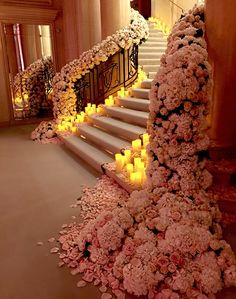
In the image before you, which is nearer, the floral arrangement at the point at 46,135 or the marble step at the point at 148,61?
the floral arrangement at the point at 46,135

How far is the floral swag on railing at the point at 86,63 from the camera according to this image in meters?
5.47

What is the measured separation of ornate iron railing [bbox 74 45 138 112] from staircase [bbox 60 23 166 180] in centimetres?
49

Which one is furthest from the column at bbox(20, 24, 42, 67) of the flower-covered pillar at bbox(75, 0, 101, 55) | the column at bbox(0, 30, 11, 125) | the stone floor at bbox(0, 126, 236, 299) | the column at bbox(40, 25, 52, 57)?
the stone floor at bbox(0, 126, 236, 299)

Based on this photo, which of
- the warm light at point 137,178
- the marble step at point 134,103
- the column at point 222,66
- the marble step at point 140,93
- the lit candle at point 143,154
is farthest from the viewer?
the marble step at point 140,93

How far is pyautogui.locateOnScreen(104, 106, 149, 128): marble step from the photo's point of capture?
421 centimetres

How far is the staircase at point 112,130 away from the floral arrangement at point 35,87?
3.02m

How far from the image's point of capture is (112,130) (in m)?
4.59

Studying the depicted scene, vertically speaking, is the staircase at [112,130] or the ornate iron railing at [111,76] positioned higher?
the ornate iron railing at [111,76]

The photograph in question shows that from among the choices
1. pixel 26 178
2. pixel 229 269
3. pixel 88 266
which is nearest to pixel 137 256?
pixel 88 266

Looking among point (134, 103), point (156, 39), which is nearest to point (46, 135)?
point (134, 103)

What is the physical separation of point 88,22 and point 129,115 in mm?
3520

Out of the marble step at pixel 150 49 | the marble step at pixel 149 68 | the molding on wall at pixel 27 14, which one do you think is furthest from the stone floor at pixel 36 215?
the marble step at pixel 150 49

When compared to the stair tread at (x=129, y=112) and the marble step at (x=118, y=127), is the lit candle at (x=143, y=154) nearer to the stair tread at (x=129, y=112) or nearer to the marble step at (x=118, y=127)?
the marble step at (x=118, y=127)

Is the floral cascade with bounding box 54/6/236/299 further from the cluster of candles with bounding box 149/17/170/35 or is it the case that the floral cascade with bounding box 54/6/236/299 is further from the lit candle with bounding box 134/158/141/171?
the cluster of candles with bounding box 149/17/170/35
